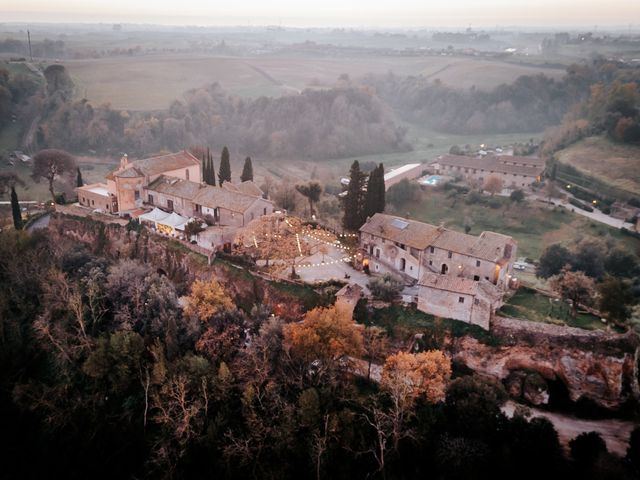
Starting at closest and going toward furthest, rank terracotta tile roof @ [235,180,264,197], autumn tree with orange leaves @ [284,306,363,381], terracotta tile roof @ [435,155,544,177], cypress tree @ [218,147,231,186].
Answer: autumn tree with orange leaves @ [284,306,363,381] < terracotta tile roof @ [235,180,264,197] < cypress tree @ [218,147,231,186] < terracotta tile roof @ [435,155,544,177]

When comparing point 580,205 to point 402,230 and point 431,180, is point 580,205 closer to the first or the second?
point 431,180

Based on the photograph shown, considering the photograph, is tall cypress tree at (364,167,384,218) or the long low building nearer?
tall cypress tree at (364,167,384,218)

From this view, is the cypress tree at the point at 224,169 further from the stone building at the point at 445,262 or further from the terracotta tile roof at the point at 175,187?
the stone building at the point at 445,262

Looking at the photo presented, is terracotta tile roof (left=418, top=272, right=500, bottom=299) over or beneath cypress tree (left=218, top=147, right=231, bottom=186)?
beneath

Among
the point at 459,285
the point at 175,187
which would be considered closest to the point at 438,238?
the point at 459,285

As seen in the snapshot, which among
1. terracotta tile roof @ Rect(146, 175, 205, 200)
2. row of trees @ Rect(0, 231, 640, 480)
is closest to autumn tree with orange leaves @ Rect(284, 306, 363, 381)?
row of trees @ Rect(0, 231, 640, 480)

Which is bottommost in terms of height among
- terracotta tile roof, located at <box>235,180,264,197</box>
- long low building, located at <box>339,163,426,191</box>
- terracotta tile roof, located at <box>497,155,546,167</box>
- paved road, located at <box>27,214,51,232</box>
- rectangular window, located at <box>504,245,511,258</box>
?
long low building, located at <box>339,163,426,191</box>

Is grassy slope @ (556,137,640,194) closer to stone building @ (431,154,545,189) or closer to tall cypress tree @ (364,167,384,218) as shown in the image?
stone building @ (431,154,545,189)
